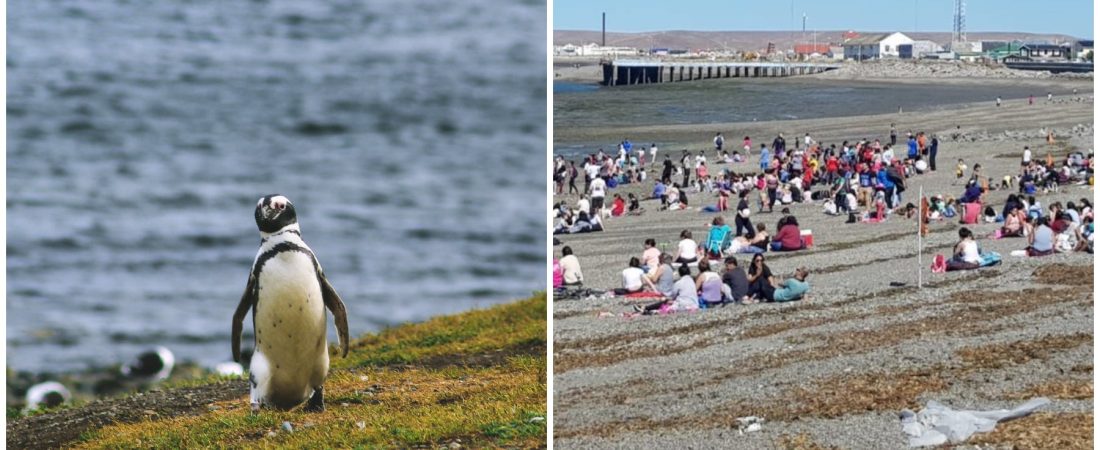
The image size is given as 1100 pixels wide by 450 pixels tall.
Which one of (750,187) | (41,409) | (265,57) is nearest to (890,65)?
(750,187)

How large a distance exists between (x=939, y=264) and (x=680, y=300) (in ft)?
5.71

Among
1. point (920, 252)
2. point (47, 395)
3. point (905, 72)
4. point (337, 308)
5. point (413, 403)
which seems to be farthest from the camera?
point (905, 72)

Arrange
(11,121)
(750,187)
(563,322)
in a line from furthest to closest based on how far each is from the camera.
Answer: (750,187), (563,322), (11,121)

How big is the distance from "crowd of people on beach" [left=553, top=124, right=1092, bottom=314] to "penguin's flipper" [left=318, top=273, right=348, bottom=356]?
269 centimetres

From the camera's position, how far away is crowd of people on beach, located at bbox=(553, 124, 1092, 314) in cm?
1021

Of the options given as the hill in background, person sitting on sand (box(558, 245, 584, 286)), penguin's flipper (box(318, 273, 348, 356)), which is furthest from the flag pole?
penguin's flipper (box(318, 273, 348, 356))

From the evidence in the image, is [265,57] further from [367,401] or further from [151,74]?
[367,401]

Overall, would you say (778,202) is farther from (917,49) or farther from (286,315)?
(286,315)

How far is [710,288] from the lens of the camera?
10148mm

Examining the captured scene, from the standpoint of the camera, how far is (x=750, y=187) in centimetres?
1121

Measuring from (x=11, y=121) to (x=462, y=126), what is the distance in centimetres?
248

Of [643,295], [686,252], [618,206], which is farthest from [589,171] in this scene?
[643,295]

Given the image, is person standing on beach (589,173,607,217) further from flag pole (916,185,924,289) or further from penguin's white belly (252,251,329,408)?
penguin's white belly (252,251,329,408)

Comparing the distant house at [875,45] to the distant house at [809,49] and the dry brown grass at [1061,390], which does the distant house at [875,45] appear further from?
the dry brown grass at [1061,390]
